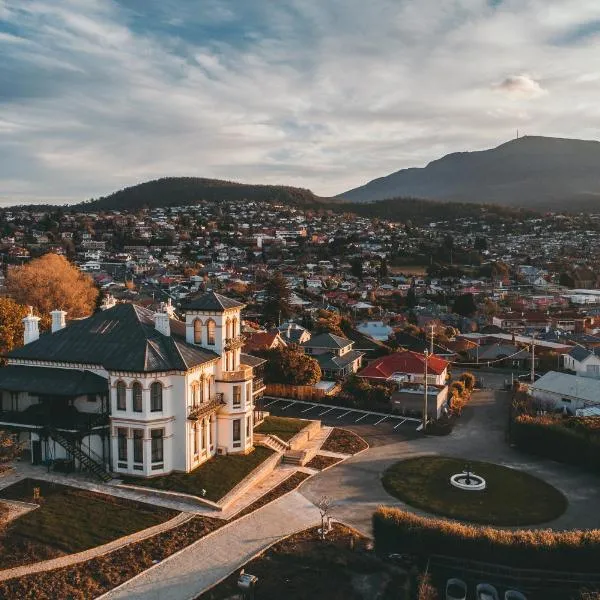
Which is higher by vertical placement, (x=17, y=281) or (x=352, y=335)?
(x=17, y=281)

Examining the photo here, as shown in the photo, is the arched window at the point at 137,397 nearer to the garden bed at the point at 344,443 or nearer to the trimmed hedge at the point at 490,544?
the garden bed at the point at 344,443

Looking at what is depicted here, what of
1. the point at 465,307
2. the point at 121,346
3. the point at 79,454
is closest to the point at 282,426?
the point at 121,346

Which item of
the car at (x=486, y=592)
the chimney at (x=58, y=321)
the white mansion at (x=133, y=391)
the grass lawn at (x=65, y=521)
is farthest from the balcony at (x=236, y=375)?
the car at (x=486, y=592)

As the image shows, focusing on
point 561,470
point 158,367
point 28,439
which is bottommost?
point 561,470

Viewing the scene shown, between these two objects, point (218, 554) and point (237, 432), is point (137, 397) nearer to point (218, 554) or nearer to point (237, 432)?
point (237, 432)

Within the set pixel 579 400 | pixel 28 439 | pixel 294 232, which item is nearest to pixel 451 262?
pixel 294 232

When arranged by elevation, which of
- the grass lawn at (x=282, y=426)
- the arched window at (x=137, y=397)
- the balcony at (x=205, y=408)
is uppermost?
the arched window at (x=137, y=397)

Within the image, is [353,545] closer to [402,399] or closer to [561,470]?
[561,470]
